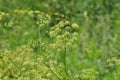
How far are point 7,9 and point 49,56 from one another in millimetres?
3193

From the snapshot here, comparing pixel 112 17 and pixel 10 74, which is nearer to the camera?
pixel 10 74

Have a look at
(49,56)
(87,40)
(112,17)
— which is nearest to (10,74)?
(49,56)

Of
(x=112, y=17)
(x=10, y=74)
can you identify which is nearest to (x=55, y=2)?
(x=112, y=17)

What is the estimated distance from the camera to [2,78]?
3.25 m

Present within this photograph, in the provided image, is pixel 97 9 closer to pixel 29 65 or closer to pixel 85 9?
pixel 85 9

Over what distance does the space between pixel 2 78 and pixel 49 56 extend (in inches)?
14.3

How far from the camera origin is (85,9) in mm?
6164

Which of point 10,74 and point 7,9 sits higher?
point 7,9

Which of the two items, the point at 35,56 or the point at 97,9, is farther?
the point at 97,9

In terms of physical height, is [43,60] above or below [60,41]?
below

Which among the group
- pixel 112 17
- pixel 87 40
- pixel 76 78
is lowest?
pixel 76 78

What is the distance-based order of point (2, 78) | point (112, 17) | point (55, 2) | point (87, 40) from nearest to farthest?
point (2, 78), point (87, 40), point (112, 17), point (55, 2)

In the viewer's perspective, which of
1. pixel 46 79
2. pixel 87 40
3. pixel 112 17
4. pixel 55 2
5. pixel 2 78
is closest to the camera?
pixel 46 79

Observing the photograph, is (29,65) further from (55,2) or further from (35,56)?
(55,2)
